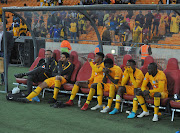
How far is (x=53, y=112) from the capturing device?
6.44 m

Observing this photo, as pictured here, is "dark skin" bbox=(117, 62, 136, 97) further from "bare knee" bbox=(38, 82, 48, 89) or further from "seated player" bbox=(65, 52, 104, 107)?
"bare knee" bbox=(38, 82, 48, 89)

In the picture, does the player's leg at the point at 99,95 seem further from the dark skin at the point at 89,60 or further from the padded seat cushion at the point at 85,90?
the dark skin at the point at 89,60

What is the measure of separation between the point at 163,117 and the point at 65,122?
1838 millimetres

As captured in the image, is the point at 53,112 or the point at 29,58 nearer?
the point at 53,112

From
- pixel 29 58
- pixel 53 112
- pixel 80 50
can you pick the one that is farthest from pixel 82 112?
pixel 29 58

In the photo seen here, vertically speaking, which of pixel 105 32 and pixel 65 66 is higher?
pixel 105 32

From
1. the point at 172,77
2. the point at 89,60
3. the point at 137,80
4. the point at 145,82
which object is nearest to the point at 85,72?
the point at 89,60

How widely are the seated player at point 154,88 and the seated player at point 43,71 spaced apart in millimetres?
2587

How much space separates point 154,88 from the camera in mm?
6113

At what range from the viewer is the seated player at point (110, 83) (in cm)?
651

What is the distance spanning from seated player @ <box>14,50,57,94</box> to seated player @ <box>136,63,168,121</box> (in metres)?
2.59

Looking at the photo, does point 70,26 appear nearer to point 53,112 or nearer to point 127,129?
point 53,112

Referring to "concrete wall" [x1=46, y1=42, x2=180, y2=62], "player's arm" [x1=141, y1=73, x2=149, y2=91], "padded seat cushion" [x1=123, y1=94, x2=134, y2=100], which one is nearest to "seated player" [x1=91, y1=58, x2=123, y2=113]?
"padded seat cushion" [x1=123, y1=94, x2=134, y2=100]

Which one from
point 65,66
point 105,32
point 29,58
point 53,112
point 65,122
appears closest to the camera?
point 65,122
